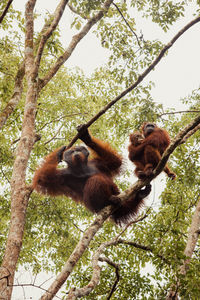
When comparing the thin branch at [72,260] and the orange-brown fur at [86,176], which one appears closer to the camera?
the thin branch at [72,260]

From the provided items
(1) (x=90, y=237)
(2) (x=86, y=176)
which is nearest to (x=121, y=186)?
(2) (x=86, y=176)

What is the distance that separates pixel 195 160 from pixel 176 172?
334 mm

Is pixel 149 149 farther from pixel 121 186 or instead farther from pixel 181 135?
pixel 121 186

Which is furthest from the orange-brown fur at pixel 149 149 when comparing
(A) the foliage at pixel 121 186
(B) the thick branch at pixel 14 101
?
(B) the thick branch at pixel 14 101

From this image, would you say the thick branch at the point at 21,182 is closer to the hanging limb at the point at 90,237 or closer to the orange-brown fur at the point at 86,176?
the orange-brown fur at the point at 86,176

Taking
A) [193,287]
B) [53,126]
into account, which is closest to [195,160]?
[193,287]

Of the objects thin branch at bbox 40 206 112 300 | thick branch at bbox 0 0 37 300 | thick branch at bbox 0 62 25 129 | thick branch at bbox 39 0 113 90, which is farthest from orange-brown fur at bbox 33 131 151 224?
thick branch at bbox 39 0 113 90

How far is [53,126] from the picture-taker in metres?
8.42

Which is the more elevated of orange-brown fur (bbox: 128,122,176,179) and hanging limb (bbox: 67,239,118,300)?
orange-brown fur (bbox: 128,122,176,179)

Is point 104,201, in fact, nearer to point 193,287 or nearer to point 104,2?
point 193,287

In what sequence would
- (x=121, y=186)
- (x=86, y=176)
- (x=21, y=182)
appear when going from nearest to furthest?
(x=21, y=182) < (x=86, y=176) < (x=121, y=186)

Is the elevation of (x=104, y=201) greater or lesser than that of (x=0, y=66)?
lesser

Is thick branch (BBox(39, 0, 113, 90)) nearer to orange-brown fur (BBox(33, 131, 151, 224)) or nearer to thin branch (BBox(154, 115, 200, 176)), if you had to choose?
orange-brown fur (BBox(33, 131, 151, 224))

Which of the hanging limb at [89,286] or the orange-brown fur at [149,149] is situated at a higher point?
the orange-brown fur at [149,149]
